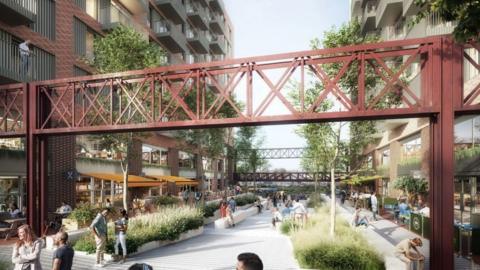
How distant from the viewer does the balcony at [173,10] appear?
127 feet

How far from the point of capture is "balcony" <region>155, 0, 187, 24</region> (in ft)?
127

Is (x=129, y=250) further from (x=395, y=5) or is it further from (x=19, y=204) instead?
(x=395, y=5)

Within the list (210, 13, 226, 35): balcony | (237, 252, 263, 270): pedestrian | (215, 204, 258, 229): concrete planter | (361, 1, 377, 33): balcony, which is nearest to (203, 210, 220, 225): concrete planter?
(215, 204, 258, 229): concrete planter

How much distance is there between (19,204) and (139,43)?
429 inches

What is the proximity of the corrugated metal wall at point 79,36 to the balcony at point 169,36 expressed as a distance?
12.3 metres

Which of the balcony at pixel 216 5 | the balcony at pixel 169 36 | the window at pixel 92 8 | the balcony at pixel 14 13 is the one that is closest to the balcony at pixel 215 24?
the balcony at pixel 216 5

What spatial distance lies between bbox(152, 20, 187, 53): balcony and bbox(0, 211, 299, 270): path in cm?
2506

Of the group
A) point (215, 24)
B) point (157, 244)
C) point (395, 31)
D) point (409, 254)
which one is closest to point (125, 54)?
point (157, 244)

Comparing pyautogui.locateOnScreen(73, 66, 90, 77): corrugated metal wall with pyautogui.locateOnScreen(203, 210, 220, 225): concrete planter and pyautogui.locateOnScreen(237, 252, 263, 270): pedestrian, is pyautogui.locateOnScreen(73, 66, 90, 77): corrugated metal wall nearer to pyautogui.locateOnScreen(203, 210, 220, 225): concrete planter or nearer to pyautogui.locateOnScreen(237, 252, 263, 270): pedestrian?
pyautogui.locateOnScreen(203, 210, 220, 225): concrete planter

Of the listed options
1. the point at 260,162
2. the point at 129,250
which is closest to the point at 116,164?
the point at 129,250

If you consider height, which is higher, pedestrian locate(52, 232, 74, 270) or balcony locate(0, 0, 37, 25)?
balcony locate(0, 0, 37, 25)

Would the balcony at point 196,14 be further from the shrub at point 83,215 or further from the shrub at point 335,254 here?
the shrub at point 335,254

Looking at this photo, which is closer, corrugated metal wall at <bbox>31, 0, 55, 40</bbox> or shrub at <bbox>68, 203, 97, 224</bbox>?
shrub at <bbox>68, 203, 97, 224</bbox>

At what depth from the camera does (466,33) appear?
6996 mm
